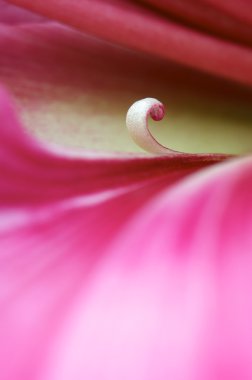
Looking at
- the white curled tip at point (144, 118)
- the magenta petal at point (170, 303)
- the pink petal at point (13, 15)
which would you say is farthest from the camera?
the pink petal at point (13, 15)

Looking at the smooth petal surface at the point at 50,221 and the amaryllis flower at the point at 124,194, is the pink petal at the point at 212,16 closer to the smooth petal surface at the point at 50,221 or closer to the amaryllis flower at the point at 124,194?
the amaryllis flower at the point at 124,194

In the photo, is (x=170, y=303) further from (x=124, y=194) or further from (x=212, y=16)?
(x=212, y=16)

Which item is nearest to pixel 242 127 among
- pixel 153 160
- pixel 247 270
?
pixel 153 160

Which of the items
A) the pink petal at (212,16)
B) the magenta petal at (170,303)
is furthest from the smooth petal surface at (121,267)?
the pink petal at (212,16)

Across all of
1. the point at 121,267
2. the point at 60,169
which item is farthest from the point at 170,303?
the point at 60,169

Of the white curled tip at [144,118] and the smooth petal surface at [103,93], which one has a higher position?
the smooth petal surface at [103,93]

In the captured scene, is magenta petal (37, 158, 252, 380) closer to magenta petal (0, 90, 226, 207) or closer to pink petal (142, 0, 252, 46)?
magenta petal (0, 90, 226, 207)

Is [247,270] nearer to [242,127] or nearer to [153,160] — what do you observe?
[153,160]

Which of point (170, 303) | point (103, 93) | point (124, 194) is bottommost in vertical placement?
point (170, 303)
